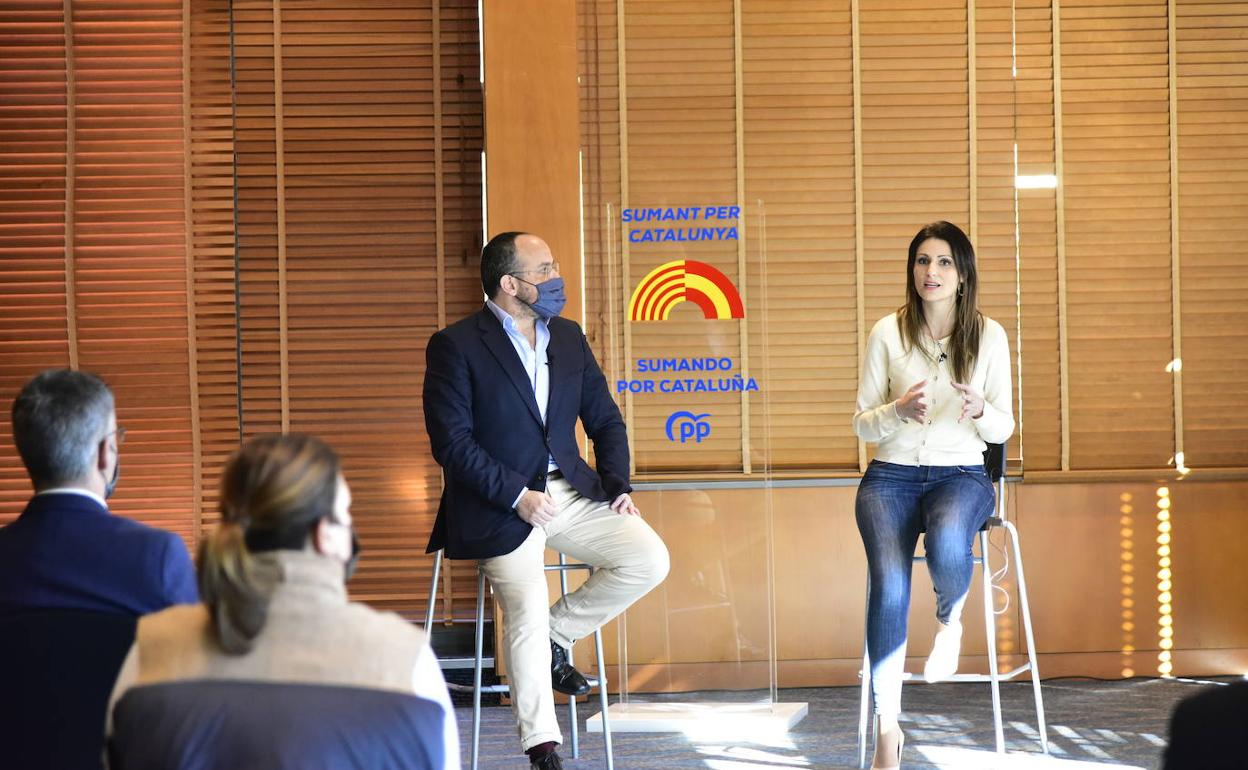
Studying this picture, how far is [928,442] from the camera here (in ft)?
13.5

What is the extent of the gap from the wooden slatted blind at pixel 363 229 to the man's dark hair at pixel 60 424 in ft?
11.1

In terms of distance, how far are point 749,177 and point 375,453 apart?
6.47 ft

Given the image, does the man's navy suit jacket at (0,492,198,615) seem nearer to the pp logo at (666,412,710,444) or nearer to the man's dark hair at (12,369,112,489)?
the man's dark hair at (12,369,112,489)

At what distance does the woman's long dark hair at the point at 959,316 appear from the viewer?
13.7 feet

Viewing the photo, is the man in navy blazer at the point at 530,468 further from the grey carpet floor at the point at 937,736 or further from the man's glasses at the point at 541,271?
the grey carpet floor at the point at 937,736

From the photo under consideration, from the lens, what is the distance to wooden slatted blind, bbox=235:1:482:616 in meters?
5.60

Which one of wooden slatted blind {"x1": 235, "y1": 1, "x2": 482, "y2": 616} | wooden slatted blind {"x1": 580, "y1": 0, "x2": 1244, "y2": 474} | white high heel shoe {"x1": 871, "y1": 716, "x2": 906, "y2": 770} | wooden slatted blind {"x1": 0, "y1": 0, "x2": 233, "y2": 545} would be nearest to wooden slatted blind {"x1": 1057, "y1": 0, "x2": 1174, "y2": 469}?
wooden slatted blind {"x1": 580, "y1": 0, "x2": 1244, "y2": 474}

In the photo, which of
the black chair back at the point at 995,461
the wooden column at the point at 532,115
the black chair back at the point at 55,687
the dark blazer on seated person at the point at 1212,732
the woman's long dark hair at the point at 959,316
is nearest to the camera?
the dark blazer on seated person at the point at 1212,732

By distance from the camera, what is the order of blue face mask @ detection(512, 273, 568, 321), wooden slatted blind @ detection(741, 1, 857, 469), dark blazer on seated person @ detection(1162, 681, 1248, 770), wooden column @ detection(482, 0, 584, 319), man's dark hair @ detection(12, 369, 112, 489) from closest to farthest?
dark blazer on seated person @ detection(1162, 681, 1248, 770), man's dark hair @ detection(12, 369, 112, 489), blue face mask @ detection(512, 273, 568, 321), wooden column @ detection(482, 0, 584, 319), wooden slatted blind @ detection(741, 1, 857, 469)

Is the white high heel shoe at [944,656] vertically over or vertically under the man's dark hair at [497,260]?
under

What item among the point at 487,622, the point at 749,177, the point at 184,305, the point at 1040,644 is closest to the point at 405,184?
the point at 184,305

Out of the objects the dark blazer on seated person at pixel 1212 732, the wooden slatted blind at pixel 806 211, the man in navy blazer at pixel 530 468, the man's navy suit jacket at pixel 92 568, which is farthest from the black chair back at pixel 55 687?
the wooden slatted blind at pixel 806 211

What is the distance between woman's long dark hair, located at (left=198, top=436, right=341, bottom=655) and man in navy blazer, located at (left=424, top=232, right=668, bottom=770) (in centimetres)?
228

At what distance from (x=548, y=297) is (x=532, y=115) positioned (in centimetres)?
133
